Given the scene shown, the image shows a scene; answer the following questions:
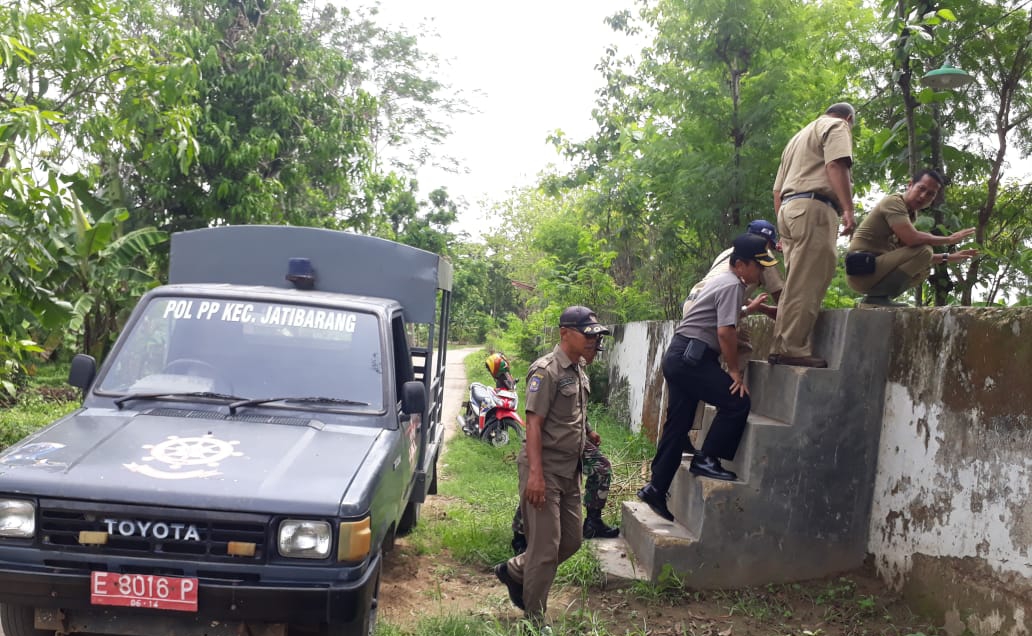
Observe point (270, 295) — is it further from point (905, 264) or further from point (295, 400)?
point (905, 264)

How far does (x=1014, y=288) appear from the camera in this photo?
7016 mm

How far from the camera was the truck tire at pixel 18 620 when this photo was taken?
10.9 ft

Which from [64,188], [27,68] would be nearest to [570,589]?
[64,188]

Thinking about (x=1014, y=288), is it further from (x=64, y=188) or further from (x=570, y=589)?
(x=64, y=188)

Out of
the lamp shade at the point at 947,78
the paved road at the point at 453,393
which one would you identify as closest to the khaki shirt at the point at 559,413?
the lamp shade at the point at 947,78

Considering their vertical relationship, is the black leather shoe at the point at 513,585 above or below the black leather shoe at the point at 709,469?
below

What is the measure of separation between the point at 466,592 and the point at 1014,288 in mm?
5392

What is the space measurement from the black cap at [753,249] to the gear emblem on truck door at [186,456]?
3.07 metres

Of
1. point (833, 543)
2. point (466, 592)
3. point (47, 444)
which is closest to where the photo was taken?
point (47, 444)

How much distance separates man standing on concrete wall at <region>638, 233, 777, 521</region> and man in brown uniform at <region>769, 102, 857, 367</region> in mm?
220

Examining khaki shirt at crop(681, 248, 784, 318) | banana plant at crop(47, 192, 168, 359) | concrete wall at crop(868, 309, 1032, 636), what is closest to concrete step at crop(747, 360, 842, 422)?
concrete wall at crop(868, 309, 1032, 636)

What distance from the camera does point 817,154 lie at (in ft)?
16.1

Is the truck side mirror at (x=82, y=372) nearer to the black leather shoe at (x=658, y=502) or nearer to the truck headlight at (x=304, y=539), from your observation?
the truck headlight at (x=304, y=539)

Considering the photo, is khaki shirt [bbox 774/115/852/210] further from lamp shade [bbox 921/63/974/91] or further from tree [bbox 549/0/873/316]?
tree [bbox 549/0/873/316]
